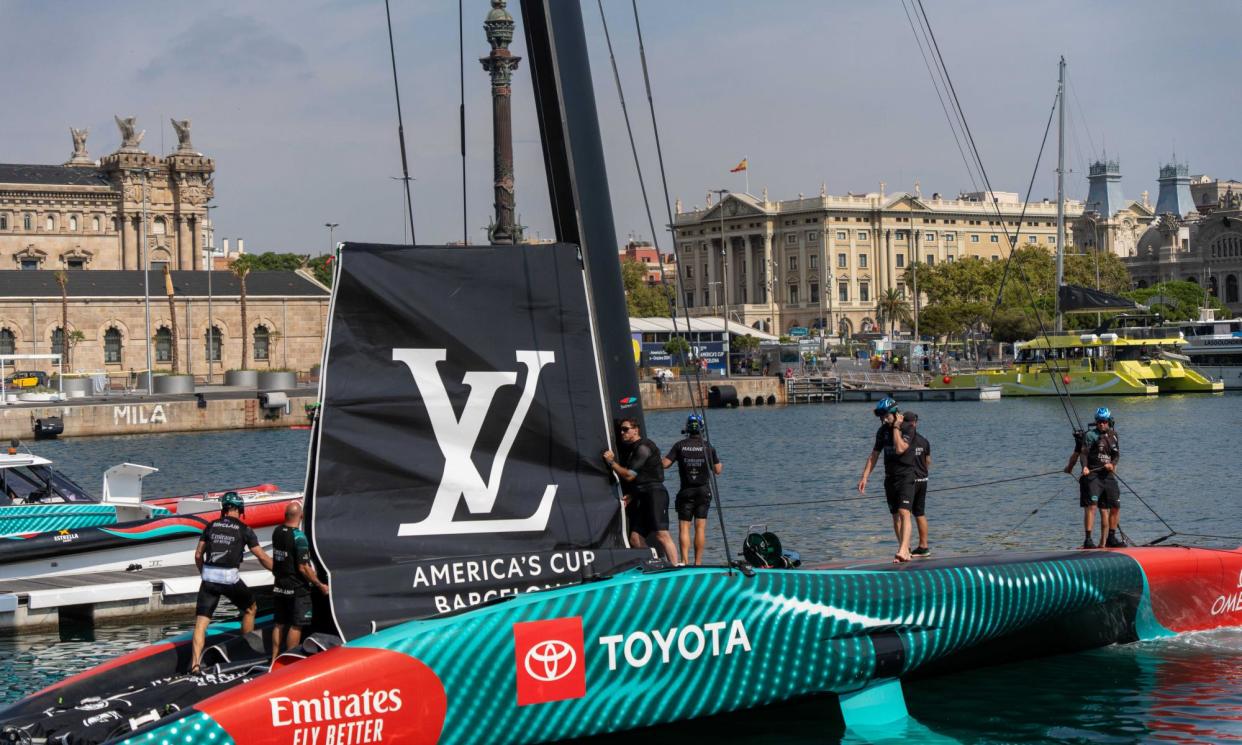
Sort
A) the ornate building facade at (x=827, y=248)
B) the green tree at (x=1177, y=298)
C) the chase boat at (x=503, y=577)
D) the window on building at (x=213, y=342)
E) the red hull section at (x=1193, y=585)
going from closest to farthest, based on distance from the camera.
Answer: the chase boat at (x=503, y=577)
the red hull section at (x=1193, y=585)
the window on building at (x=213, y=342)
the green tree at (x=1177, y=298)
the ornate building facade at (x=827, y=248)

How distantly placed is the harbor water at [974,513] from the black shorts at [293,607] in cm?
241

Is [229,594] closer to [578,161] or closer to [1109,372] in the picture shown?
[578,161]

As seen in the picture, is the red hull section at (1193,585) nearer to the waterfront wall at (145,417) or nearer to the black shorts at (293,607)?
the black shorts at (293,607)

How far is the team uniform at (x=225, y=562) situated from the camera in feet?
35.3

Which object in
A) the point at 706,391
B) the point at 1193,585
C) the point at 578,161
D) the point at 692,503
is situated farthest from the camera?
the point at 706,391

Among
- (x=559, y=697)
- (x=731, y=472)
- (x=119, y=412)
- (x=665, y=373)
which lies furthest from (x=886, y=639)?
(x=665, y=373)

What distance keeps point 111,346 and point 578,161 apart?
7830cm

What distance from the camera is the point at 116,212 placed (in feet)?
389


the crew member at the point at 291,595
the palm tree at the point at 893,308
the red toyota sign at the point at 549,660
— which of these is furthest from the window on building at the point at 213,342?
the red toyota sign at the point at 549,660

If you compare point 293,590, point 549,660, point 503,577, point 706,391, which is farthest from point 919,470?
point 706,391

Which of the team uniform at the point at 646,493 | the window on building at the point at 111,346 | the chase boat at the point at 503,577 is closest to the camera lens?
the chase boat at the point at 503,577

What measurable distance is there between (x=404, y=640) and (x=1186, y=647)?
7.35 m

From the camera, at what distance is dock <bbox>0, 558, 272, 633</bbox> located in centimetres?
1590

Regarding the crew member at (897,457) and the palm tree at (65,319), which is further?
the palm tree at (65,319)
